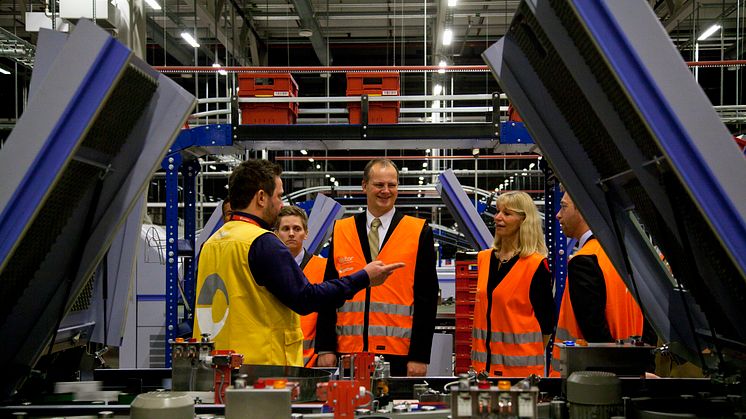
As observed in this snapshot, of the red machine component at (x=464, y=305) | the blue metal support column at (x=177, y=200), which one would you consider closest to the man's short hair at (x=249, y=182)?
the blue metal support column at (x=177, y=200)

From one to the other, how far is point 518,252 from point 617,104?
7.01ft

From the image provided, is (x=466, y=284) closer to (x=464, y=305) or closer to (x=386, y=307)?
(x=464, y=305)

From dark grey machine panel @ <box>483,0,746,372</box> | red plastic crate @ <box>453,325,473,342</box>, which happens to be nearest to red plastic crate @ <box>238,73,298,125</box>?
red plastic crate @ <box>453,325,473,342</box>

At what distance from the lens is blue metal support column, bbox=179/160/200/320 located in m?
5.36

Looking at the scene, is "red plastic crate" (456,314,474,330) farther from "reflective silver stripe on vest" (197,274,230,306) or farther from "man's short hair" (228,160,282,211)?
"reflective silver stripe on vest" (197,274,230,306)

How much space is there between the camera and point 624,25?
1279mm

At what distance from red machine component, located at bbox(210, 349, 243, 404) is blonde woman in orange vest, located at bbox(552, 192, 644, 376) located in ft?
5.42

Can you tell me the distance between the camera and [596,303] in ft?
9.93

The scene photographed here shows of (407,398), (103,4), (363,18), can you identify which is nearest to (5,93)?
(363,18)

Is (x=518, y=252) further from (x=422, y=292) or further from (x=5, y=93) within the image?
(x=5, y=93)

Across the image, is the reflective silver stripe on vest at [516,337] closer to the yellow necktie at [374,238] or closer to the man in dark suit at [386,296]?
the man in dark suit at [386,296]

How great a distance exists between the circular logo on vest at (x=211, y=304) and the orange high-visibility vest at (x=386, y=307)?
1.04 m

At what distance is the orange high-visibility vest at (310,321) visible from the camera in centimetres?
409

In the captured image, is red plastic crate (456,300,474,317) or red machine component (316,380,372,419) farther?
red plastic crate (456,300,474,317)
